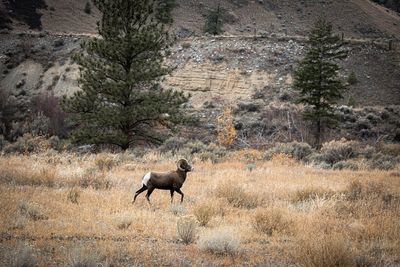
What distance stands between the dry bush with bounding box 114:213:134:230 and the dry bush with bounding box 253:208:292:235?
2487 millimetres

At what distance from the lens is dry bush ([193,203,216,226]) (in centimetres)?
838

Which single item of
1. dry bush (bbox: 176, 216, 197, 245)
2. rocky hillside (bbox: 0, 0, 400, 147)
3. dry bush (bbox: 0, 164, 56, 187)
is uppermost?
dry bush (bbox: 176, 216, 197, 245)

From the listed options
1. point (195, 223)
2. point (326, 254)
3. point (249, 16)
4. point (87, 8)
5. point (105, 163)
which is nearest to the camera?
point (326, 254)

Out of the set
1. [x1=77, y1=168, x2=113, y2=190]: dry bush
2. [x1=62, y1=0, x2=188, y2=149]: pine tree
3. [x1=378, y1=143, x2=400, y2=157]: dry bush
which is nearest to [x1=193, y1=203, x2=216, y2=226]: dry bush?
[x1=77, y1=168, x2=113, y2=190]: dry bush

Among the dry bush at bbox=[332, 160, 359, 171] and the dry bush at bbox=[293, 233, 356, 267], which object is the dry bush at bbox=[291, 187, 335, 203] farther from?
the dry bush at bbox=[332, 160, 359, 171]

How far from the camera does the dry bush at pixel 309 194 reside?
11008 millimetres

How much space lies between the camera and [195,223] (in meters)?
7.25

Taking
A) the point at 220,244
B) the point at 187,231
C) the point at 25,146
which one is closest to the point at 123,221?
the point at 187,231

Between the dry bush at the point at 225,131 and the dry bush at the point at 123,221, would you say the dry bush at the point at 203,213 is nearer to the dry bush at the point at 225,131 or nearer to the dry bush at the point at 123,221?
the dry bush at the point at 123,221

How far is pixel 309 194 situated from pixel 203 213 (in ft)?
13.4

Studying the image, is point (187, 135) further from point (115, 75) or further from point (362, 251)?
point (362, 251)

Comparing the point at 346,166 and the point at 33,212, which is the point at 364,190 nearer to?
the point at 346,166

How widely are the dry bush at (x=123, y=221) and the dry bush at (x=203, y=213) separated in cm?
137

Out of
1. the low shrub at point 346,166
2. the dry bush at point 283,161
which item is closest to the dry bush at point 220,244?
the dry bush at point 283,161
